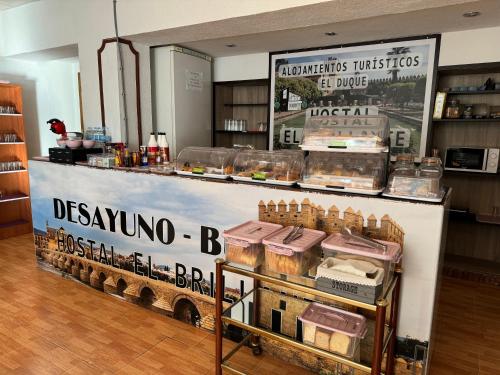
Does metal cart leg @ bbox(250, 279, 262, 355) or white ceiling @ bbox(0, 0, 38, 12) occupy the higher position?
white ceiling @ bbox(0, 0, 38, 12)

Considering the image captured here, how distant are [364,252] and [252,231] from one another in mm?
597

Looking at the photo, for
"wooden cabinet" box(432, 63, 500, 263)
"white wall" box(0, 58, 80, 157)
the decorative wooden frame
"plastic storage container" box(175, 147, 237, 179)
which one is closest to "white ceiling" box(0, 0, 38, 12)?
"white wall" box(0, 58, 80, 157)

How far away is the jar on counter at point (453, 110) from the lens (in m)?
3.57

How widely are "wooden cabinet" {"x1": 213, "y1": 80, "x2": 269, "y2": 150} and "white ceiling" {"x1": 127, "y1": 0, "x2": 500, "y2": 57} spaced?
0.63 metres

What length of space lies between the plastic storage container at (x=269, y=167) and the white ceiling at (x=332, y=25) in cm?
99

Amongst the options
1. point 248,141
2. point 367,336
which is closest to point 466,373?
point 367,336

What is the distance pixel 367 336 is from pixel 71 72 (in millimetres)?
5502

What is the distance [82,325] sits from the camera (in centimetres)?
260

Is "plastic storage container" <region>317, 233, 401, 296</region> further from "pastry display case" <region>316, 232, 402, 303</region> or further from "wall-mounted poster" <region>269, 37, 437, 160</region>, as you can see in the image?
"wall-mounted poster" <region>269, 37, 437, 160</region>

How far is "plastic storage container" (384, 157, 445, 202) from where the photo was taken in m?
1.77

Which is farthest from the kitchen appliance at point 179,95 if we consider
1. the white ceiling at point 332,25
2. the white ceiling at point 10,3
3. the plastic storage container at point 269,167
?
the plastic storage container at point 269,167

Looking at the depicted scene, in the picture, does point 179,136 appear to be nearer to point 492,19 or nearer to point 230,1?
point 230,1

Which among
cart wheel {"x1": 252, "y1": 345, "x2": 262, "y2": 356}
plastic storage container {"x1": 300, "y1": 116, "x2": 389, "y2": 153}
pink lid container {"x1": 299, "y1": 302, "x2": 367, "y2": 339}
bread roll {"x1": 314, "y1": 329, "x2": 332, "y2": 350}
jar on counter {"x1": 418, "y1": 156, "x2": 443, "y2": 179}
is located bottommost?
cart wheel {"x1": 252, "y1": 345, "x2": 262, "y2": 356}

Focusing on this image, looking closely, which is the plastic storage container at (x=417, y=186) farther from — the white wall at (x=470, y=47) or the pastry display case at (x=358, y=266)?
the white wall at (x=470, y=47)
